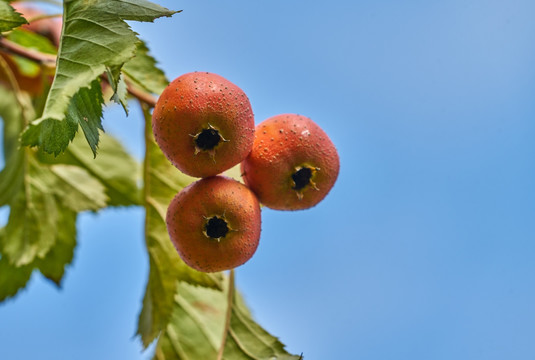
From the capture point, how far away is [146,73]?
2.40 meters

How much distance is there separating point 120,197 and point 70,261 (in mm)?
387

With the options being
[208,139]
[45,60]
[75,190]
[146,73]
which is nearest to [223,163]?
[208,139]

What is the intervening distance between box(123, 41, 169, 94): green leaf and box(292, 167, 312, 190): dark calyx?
648 millimetres

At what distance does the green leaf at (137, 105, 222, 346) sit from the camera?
244cm

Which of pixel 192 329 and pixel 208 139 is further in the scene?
pixel 192 329

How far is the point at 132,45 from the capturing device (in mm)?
1669

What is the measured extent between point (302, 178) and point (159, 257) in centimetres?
75

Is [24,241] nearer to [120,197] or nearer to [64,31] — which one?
[120,197]

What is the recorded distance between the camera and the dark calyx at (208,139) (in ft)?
6.05

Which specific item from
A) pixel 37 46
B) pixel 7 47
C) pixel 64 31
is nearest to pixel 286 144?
pixel 64 31

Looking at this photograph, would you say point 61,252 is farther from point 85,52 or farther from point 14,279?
point 85,52

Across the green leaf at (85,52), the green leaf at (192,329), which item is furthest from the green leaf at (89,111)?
the green leaf at (192,329)

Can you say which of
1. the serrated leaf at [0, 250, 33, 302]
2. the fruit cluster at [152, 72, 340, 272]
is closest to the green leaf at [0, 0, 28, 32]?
the fruit cluster at [152, 72, 340, 272]

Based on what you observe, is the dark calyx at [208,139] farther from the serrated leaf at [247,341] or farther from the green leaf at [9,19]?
the serrated leaf at [247,341]
